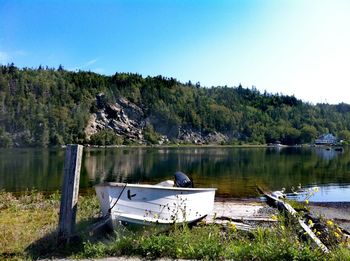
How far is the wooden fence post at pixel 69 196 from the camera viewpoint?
11.2m

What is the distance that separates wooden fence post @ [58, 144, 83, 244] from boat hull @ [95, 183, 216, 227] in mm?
1330

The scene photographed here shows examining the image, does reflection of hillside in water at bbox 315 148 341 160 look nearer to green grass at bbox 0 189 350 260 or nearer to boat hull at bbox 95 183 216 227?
boat hull at bbox 95 183 216 227

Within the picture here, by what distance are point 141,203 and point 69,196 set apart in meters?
2.35

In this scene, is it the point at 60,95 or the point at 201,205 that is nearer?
the point at 201,205

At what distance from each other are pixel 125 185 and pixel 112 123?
183 meters


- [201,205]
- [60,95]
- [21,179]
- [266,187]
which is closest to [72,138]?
[60,95]

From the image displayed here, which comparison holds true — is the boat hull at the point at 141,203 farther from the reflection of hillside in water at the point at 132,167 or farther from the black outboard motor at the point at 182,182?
the reflection of hillside in water at the point at 132,167

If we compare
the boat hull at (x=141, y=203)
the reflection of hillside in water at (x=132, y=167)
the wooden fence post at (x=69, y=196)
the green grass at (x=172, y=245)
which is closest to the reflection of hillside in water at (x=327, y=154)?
the reflection of hillside in water at (x=132, y=167)

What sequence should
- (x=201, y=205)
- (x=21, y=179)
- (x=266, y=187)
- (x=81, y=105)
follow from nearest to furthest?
(x=201, y=205) < (x=266, y=187) < (x=21, y=179) < (x=81, y=105)

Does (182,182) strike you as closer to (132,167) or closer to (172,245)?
(172,245)

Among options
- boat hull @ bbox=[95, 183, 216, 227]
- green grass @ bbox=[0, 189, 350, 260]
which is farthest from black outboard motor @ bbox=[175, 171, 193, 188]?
green grass @ bbox=[0, 189, 350, 260]

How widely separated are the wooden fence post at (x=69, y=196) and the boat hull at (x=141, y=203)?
1.33 metres

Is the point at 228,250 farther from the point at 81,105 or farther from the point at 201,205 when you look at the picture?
the point at 81,105

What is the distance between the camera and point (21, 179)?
135ft
